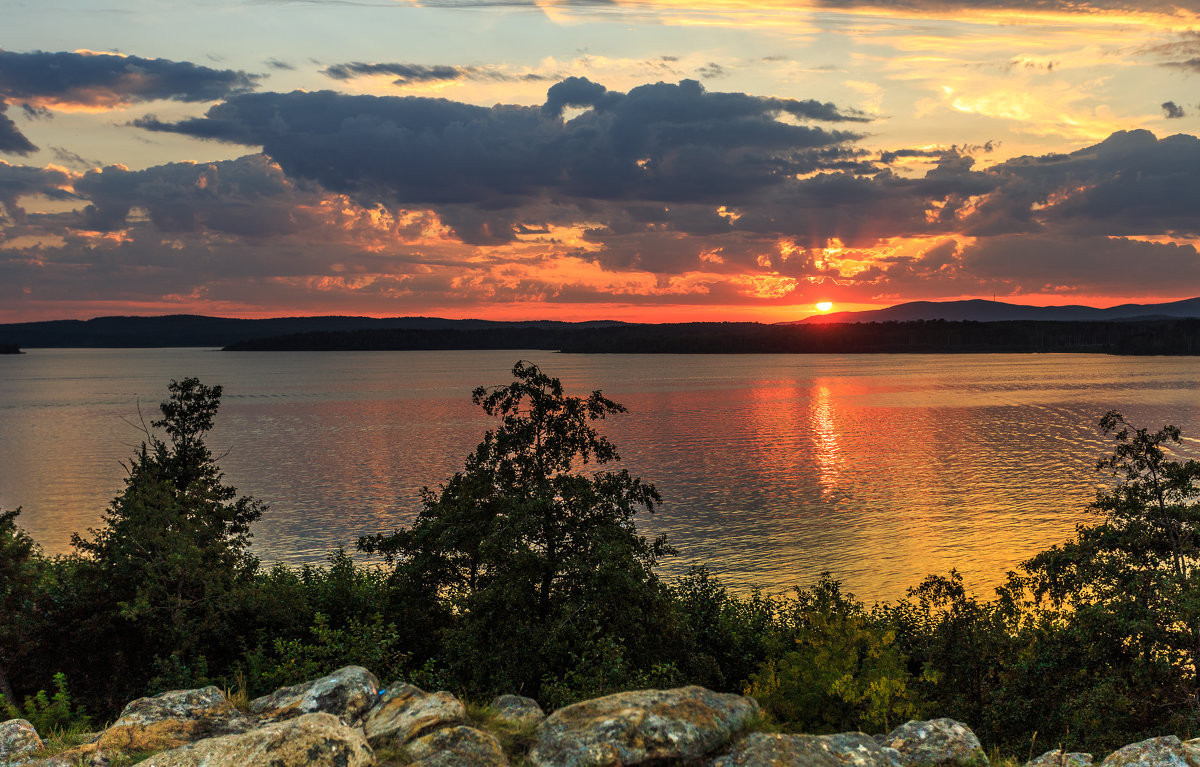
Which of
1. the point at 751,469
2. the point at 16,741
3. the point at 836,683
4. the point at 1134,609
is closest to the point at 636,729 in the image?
the point at 16,741

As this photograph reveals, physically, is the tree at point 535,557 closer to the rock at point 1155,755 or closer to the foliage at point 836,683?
the foliage at point 836,683

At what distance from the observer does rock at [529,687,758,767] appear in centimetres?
1122

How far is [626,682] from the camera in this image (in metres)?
20.2

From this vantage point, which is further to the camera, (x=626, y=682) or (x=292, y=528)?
(x=292, y=528)

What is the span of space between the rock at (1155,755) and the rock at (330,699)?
12426mm

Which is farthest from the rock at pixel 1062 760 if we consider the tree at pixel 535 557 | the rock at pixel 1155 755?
the tree at pixel 535 557

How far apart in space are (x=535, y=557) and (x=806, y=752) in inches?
497

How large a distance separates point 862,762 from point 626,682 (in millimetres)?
9276

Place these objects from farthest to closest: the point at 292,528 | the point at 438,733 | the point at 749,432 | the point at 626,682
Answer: the point at 749,432, the point at 292,528, the point at 626,682, the point at 438,733

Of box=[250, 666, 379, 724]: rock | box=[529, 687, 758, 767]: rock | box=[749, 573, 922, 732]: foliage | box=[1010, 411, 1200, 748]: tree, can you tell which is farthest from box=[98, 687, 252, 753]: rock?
box=[1010, 411, 1200, 748]: tree

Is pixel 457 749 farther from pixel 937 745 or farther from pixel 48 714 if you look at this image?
pixel 48 714

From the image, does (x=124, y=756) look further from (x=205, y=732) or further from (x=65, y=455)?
(x=65, y=455)

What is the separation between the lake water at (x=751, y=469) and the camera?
55.3 metres

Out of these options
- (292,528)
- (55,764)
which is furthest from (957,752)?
(292,528)
